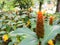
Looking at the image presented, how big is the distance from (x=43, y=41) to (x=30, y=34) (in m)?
0.17

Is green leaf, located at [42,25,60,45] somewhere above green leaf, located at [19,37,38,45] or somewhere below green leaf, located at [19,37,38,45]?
above

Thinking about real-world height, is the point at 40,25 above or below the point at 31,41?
above

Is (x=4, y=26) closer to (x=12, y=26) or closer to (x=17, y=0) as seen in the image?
(x=12, y=26)

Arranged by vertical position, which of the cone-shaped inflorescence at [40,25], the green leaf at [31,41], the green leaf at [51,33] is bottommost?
the green leaf at [31,41]

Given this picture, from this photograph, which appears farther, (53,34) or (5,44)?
(5,44)

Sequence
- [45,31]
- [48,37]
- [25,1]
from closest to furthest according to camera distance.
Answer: [48,37], [45,31], [25,1]

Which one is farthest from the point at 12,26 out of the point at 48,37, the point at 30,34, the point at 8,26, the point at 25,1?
the point at 25,1

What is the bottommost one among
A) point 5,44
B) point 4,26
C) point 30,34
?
point 5,44

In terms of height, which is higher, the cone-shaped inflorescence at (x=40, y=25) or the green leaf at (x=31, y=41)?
the cone-shaped inflorescence at (x=40, y=25)

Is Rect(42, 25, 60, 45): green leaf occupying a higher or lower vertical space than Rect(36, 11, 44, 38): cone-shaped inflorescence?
lower

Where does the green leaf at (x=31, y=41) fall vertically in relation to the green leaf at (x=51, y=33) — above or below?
below

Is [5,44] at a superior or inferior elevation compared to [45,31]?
inferior

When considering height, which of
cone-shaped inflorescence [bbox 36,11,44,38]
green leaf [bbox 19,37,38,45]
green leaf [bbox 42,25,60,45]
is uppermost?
cone-shaped inflorescence [bbox 36,11,44,38]

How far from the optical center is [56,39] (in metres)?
1.86
